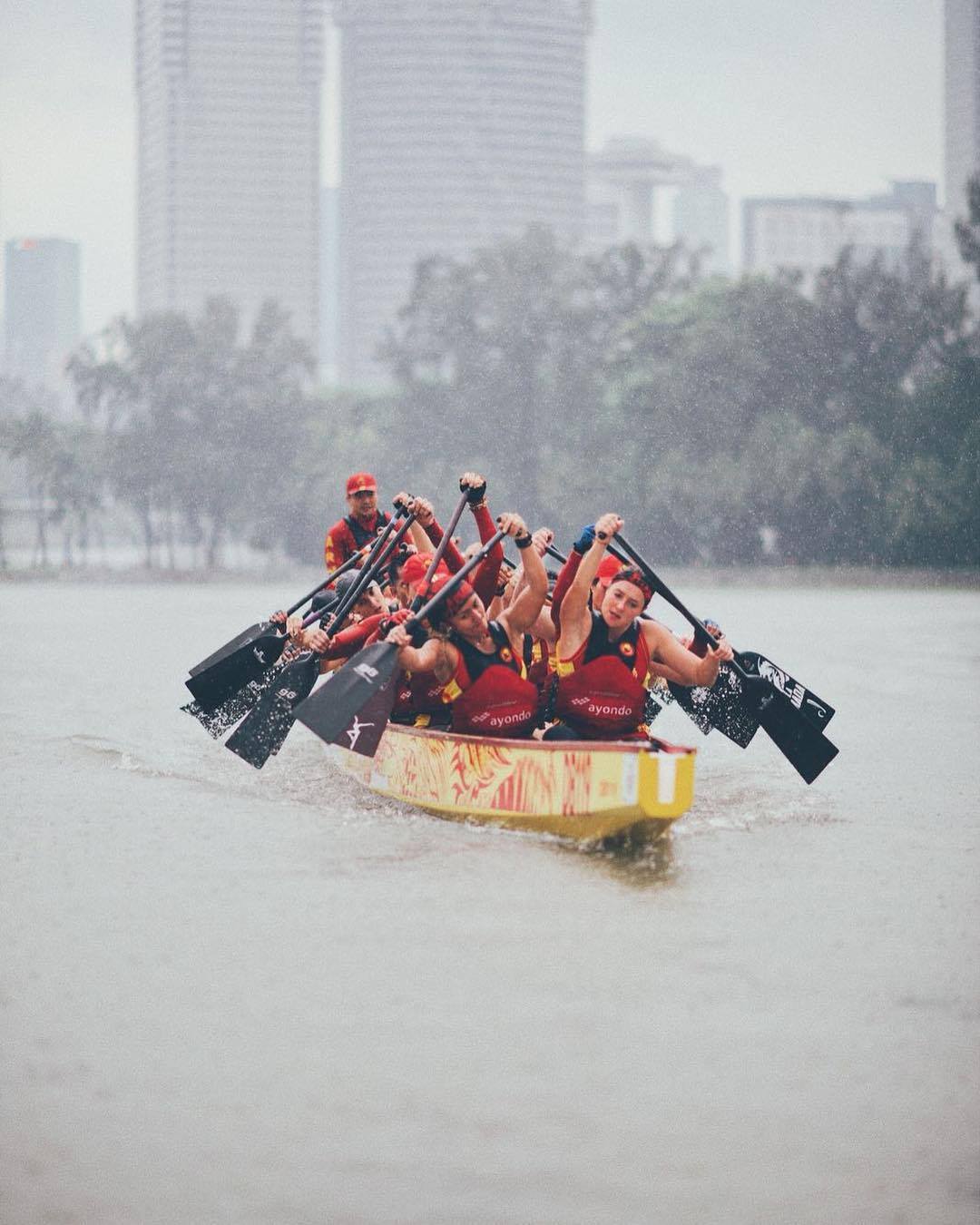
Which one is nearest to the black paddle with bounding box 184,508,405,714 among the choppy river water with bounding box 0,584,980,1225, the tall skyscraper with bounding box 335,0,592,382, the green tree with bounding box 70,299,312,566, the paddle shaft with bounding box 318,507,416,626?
the paddle shaft with bounding box 318,507,416,626

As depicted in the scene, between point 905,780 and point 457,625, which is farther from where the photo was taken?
point 905,780

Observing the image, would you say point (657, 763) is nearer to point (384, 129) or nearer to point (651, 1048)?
point (651, 1048)

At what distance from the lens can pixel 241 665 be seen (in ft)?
42.4

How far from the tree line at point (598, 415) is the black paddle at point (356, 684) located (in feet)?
165

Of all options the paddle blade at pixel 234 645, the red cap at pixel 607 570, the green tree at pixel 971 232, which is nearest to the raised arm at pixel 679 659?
the red cap at pixel 607 570

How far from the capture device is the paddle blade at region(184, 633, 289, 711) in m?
12.9

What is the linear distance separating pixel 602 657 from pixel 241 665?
364cm

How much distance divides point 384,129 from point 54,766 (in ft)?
619

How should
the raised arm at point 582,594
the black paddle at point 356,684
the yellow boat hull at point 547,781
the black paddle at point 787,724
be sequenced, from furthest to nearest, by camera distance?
the black paddle at point 787,724 < the black paddle at point 356,684 < the raised arm at point 582,594 < the yellow boat hull at point 547,781

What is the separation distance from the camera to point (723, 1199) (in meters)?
5.51

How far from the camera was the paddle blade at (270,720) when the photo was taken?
12.0m

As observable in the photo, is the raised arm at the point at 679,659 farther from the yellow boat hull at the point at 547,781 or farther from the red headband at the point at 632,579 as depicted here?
the yellow boat hull at the point at 547,781

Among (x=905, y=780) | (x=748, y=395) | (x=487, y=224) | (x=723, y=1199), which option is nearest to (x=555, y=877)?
(x=723, y=1199)

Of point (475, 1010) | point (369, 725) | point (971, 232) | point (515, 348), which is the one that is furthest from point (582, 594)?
point (515, 348)
